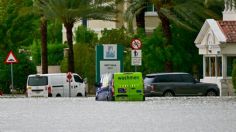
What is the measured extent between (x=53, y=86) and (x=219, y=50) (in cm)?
1073

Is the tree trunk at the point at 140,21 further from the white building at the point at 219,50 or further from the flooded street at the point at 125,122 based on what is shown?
the flooded street at the point at 125,122

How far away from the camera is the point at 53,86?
66875mm

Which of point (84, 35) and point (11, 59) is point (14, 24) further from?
point (11, 59)

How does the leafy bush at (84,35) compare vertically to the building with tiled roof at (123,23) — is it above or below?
below

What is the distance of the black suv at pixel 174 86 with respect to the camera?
6083cm

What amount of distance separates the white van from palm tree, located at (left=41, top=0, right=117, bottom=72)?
579cm

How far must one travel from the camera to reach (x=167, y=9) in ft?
226

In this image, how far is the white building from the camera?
68.9 meters

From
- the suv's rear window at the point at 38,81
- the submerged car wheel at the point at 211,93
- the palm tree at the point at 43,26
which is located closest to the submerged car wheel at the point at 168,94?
the submerged car wheel at the point at 211,93

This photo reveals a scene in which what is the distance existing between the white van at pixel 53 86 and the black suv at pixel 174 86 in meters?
7.28

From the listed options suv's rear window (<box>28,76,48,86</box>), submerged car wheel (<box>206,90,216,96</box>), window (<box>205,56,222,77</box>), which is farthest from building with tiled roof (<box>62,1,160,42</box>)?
submerged car wheel (<box>206,90,216,96</box>)

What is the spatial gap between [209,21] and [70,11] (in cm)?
896

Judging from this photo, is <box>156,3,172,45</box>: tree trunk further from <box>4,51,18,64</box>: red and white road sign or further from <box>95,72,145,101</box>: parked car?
<box>95,72,145,101</box>: parked car

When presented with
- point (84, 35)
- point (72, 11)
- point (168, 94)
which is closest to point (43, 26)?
point (72, 11)
